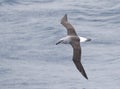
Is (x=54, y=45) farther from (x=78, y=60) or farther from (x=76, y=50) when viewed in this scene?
(x=78, y=60)

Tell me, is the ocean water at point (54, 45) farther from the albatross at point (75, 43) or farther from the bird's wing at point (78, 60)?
the bird's wing at point (78, 60)

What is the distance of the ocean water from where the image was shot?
797 inches

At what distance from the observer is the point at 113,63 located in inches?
838

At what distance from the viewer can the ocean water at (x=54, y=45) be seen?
20250mm

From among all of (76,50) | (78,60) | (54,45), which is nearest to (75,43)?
(76,50)

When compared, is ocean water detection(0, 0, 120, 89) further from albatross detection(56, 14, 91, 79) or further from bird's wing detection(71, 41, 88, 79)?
bird's wing detection(71, 41, 88, 79)

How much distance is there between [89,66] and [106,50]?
124 centimetres

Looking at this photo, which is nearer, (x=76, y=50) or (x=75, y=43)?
(x=76, y=50)

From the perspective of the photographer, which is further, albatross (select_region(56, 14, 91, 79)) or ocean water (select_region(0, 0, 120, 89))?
ocean water (select_region(0, 0, 120, 89))

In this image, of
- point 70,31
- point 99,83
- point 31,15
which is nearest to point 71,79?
point 99,83

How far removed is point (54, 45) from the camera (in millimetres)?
22719

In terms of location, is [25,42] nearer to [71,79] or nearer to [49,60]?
[49,60]

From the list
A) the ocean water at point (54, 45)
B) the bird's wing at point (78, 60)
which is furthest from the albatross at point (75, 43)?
the ocean water at point (54, 45)

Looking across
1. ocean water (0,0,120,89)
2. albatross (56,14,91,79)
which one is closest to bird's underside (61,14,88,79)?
albatross (56,14,91,79)
